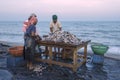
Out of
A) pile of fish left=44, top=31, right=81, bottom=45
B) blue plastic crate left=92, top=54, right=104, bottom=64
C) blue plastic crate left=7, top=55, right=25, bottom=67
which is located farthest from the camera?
blue plastic crate left=92, top=54, right=104, bottom=64

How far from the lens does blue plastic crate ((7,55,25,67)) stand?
8.40 meters

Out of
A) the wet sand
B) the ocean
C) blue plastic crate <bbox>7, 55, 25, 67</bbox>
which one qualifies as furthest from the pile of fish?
the ocean

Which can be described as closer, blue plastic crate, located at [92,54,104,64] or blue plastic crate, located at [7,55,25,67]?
blue plastic crate, located at [7,55,25,67]

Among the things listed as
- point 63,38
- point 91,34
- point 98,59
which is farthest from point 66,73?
point 91,34

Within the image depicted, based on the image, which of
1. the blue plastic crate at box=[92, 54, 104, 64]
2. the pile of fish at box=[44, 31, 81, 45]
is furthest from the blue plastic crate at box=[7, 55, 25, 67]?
the blue plastic crate at box=[92, 54, 104, 64]

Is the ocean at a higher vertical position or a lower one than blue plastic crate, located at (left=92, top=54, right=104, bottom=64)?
higher

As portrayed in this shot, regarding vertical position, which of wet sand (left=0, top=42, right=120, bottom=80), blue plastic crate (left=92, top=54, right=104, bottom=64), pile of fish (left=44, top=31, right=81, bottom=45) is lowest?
wet sand (left=0, top=42, right=120, bottom=80)

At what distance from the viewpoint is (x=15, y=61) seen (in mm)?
8430

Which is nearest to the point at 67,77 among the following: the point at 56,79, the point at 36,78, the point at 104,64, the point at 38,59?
the point at 56,79

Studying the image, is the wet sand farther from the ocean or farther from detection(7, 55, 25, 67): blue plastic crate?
the ocean

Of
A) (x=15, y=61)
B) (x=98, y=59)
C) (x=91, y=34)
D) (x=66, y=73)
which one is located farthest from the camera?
(x=91, y=34)

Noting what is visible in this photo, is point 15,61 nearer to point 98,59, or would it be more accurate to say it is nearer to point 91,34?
point 98,59

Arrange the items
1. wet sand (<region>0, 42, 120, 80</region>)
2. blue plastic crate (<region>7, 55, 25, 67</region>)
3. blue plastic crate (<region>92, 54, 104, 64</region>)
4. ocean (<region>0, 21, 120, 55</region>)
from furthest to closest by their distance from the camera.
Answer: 1. ocean (<region>0, 21, 120, 55</region>)
2. blue plastic crate (<region>92, 54, 104, 64</region>)
3. blue plastic crate (<region>7, 55, 25, 67</region>)
4. wet sand (<region>0, 42, 120, 80</region>)

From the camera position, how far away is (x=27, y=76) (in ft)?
24.2
